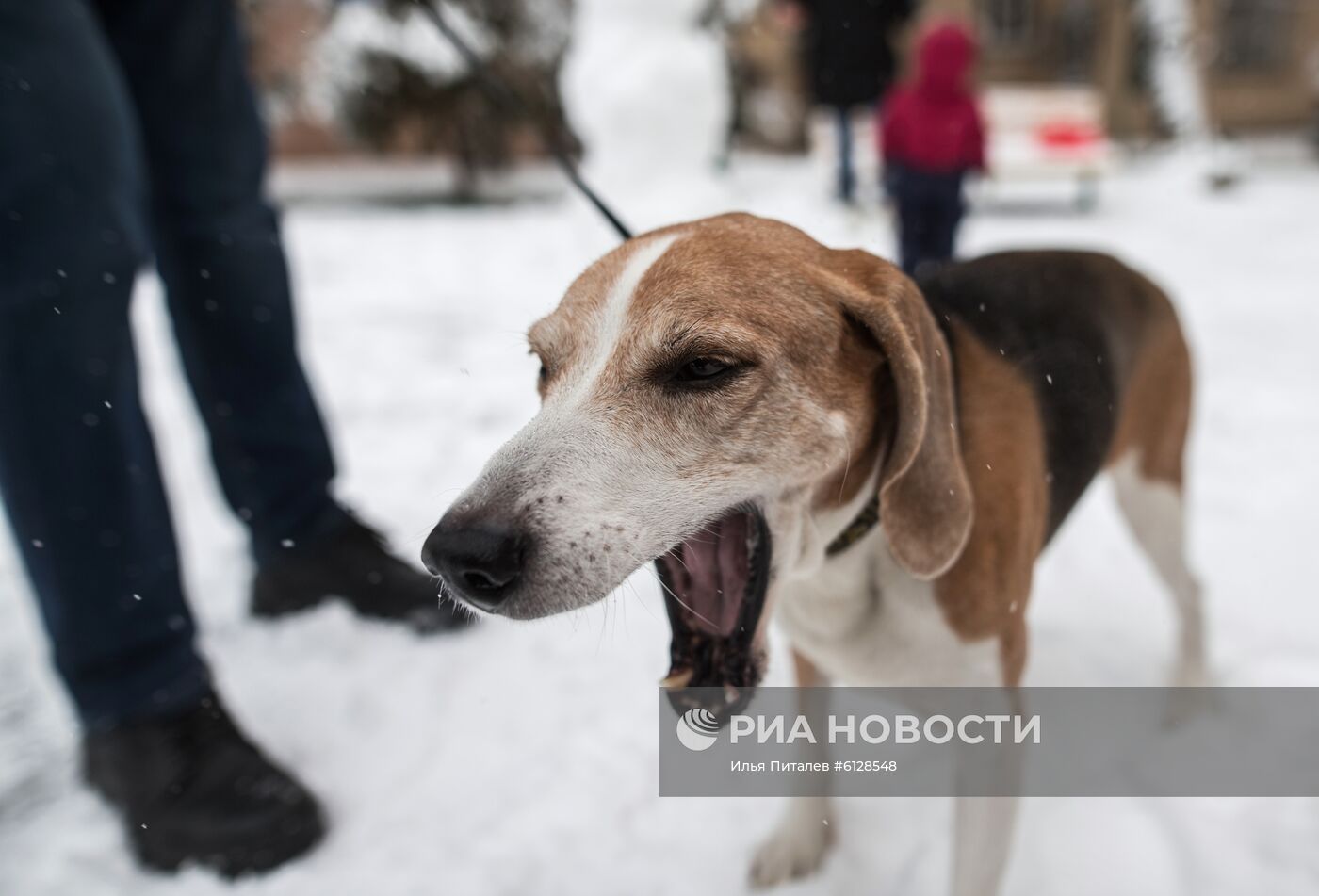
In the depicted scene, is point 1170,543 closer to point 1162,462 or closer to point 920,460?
point 1162,462

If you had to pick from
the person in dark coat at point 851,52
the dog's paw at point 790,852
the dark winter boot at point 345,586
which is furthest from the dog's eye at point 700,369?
the person in dark coat at point 851,52

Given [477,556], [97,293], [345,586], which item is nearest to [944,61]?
[345,586]

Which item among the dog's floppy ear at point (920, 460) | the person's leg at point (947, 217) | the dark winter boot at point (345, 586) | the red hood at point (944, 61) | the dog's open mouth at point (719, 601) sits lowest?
the dark winter boot at point (345, 586)

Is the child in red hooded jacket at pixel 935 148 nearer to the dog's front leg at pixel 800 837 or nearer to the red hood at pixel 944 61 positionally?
the red hood at pixel 944 61

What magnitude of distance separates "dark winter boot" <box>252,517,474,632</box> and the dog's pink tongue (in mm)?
1403

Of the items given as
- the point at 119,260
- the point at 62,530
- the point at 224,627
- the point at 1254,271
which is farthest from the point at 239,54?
the point at 1254,271

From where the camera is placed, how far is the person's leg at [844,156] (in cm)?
945

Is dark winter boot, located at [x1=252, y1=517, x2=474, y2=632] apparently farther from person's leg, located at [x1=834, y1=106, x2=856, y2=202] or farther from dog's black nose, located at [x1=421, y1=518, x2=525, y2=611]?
person's leg, located at [x1=834, y1=106, x2=856, y2=202]

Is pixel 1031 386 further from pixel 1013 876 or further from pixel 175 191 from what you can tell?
pixel 175 191

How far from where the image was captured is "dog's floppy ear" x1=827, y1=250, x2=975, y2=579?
1487 millimetres

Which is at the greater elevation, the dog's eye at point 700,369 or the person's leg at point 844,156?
the dog's eye at point 700,369

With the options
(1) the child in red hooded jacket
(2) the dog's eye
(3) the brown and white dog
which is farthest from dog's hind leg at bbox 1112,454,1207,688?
(1) the child in red hooded jacket

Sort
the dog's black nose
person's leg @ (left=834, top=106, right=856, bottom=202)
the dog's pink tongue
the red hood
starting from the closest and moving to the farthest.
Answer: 1. the dog's black nose
2. the dog's pink tongue
3. the red hood
4. person's leg @ (left=834, top=106, right=856, bottom=202)

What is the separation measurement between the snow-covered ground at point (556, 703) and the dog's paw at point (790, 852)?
5cm
